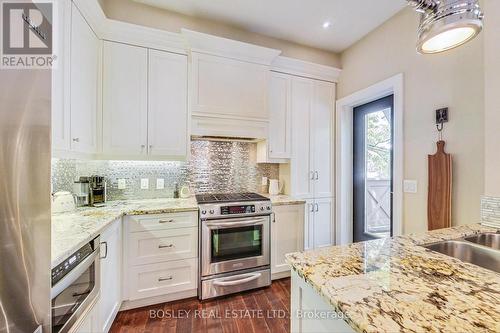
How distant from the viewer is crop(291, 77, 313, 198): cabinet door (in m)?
2.81

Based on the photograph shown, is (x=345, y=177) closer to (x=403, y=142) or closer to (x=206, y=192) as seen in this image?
(x=403, y=142)

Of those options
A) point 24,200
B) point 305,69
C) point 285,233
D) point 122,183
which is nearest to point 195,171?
point 122,183

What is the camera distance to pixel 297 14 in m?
2.32

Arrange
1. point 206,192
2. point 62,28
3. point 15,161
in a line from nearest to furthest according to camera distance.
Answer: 1. point 15,161
2. point 62,28
3. point 206,192

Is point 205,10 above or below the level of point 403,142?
above

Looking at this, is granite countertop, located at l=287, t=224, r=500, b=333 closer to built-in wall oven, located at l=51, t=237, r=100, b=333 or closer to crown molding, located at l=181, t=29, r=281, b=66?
built-in wall oven, located at l=51, t=237, r=100, b=333

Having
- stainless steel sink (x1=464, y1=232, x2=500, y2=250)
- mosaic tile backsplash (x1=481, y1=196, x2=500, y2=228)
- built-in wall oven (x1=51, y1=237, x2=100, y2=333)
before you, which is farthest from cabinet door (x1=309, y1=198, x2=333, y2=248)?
built-in wall oven (x1=51, y1=237, x2=100, y2=333)

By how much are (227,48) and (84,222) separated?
209 centimetres

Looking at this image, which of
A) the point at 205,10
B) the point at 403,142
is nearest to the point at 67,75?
the point at 205,10

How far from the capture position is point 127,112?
2.12m

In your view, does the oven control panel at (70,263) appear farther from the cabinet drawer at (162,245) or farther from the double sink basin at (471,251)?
the double sink basin at (471,251)

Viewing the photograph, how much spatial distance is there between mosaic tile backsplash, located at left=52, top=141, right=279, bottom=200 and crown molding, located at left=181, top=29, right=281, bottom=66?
104 centimetres

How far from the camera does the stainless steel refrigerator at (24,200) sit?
529mm

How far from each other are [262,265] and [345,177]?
1.64 meters
